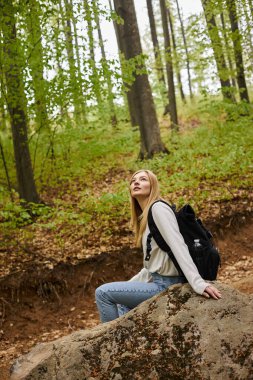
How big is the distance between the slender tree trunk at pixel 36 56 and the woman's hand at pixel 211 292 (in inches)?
260

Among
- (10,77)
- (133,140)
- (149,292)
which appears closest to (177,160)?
(133,140)

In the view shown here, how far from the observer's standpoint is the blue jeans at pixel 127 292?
10.8 feet

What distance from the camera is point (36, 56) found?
8102mm

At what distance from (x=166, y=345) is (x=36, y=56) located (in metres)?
7.12

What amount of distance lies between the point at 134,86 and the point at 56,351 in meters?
9.92

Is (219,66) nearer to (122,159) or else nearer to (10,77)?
(122,159)

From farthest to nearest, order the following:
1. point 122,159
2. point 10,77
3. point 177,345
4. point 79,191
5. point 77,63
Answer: point 122,159, point 79,191, point 77,63, point 10,77, point 177,345

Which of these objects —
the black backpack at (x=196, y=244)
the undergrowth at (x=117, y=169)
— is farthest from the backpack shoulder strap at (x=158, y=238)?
the undergrowth at (x=117, y=169)

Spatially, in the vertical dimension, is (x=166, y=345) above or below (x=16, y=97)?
below

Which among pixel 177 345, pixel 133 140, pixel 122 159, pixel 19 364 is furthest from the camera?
pixel 133 140

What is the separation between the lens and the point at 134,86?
1180cm

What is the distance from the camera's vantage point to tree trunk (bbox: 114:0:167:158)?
11312 mm

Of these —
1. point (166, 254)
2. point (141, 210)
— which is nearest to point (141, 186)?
point (141, 210)

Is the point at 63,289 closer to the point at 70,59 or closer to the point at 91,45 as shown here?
the point at 70,59
